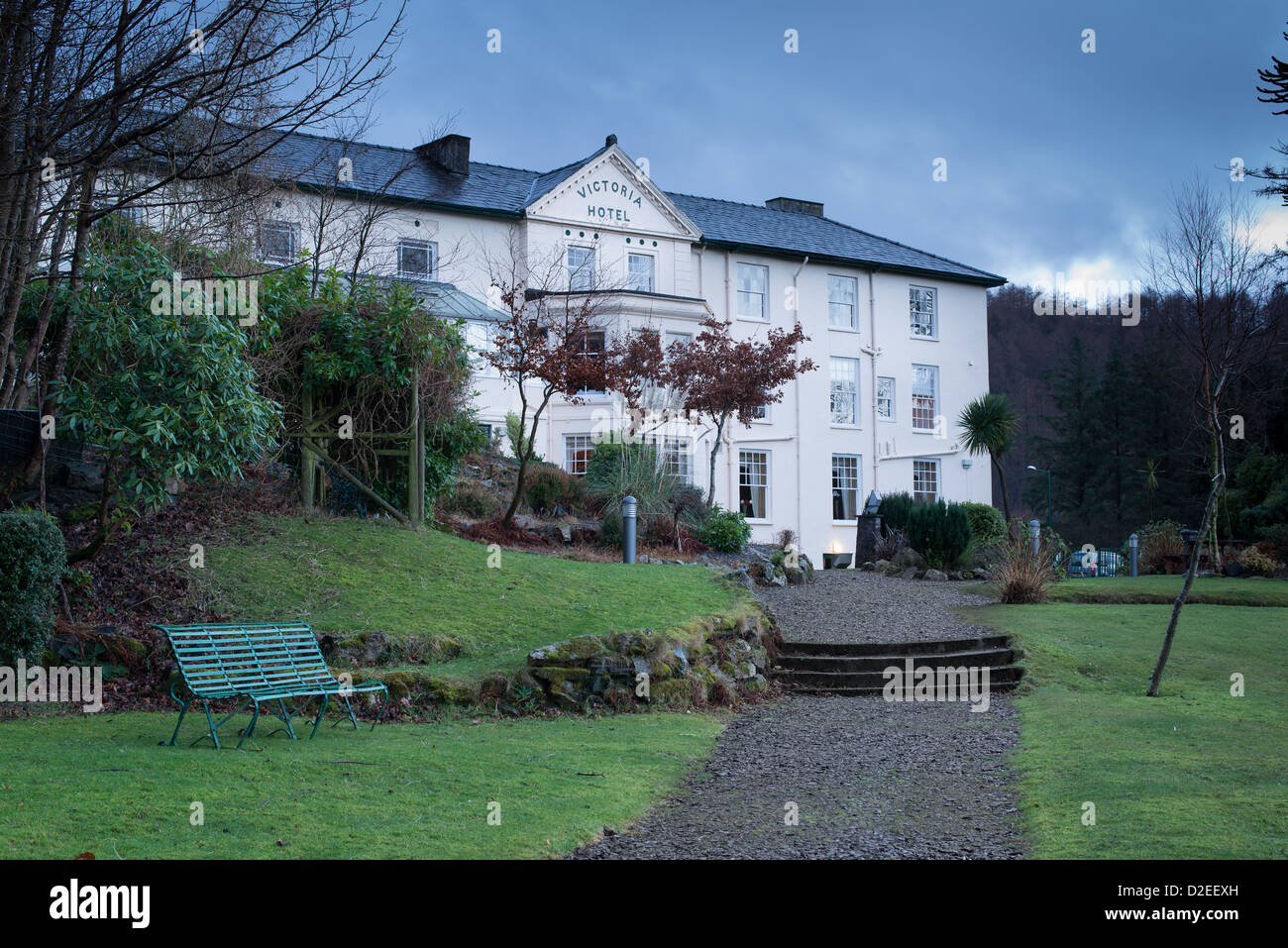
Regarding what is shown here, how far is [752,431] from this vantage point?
31.8m

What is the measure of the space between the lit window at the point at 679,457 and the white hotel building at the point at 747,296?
80 mm

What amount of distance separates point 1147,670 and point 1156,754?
5214 millimetres

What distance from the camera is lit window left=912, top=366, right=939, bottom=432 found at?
1406 inches

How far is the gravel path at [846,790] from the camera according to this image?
6062 mm

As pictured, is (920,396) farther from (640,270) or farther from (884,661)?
(884,661)

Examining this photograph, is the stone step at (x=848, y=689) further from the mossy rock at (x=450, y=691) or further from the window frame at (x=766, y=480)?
the window frame at (x=766, y=480)

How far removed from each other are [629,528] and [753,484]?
553 inches

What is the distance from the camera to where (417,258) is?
2719cm

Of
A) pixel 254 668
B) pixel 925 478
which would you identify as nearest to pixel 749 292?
pixel 925 478

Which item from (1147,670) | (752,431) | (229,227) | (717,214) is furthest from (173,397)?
(717,214)

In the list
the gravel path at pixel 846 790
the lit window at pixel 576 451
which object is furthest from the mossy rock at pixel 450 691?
the lit window at pixel 576 451

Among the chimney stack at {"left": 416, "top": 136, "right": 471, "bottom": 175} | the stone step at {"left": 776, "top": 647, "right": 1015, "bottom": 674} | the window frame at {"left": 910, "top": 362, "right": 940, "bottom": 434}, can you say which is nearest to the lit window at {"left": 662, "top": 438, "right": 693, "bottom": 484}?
the chimney stack at {"left": 416, "top": 136, "right": 471, "bottom": 175}

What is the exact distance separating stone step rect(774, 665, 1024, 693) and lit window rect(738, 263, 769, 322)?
66.6 feet

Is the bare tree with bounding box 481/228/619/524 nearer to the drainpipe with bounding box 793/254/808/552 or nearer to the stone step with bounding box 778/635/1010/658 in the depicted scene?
the stone step with bounding box 778/635/1010/658
